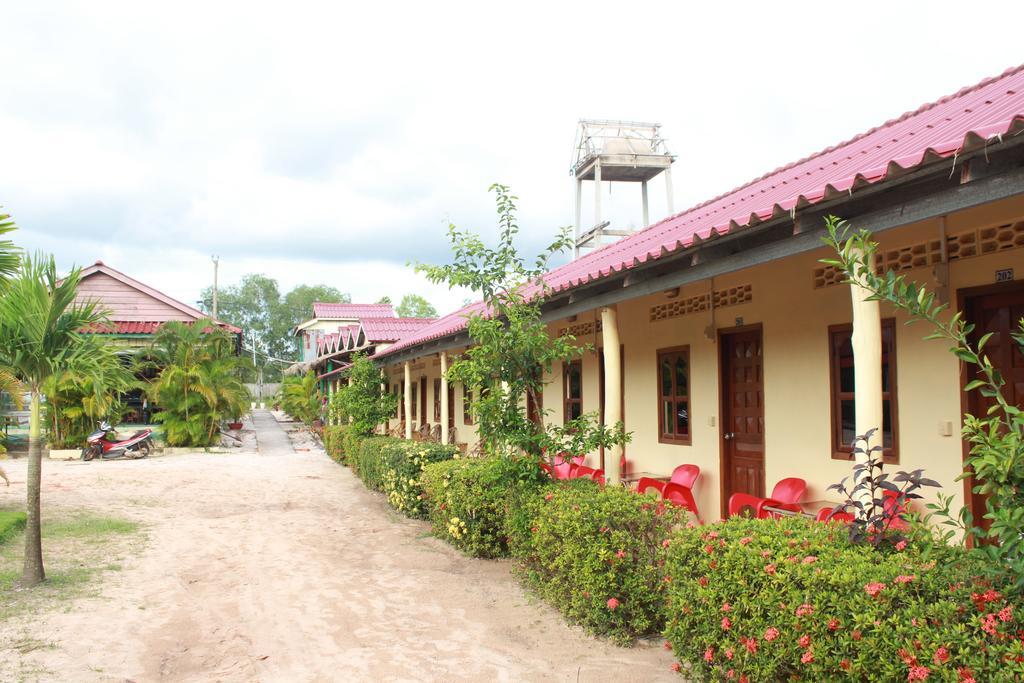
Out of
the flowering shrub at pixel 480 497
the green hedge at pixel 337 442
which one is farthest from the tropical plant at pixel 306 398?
the flowering shrub at pixel 480 497

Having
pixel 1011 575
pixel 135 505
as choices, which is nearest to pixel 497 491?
pixel 1011 575

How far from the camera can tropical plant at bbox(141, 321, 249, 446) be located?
21.6 m

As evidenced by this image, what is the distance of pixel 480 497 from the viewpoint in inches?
295

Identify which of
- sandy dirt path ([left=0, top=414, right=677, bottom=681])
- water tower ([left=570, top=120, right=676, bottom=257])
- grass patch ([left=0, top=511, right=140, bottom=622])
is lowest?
sandy dirt path ([left=0, top=414, right=677, bottom=681])

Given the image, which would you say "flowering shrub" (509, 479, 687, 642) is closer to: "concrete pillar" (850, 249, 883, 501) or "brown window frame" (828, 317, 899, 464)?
"concrete pillar" (850, 249, 883, 501)

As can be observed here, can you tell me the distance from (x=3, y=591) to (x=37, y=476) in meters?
0.95

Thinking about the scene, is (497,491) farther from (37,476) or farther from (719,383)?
(37,476)

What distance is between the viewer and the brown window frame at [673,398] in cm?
843

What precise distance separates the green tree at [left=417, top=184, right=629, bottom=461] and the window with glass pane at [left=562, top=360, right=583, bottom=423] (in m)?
4.27

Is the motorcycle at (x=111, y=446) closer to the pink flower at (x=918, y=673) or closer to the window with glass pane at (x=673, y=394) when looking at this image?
the window with glass pane at (x=673, y=394)

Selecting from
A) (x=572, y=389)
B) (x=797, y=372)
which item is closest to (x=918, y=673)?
(x=797, y=372)

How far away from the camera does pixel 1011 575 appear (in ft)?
8.79

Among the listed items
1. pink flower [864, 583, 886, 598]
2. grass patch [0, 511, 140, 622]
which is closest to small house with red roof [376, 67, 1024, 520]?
pink flower [864, 583, 886, 598]

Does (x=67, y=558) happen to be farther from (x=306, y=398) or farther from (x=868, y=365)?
(x=306, y=398)
